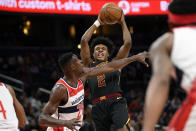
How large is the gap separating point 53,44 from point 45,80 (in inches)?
194

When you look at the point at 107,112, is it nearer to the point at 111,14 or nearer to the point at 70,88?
the point at 70,88

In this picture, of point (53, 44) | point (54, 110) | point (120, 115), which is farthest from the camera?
point (53, 44)

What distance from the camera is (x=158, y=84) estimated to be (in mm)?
2562

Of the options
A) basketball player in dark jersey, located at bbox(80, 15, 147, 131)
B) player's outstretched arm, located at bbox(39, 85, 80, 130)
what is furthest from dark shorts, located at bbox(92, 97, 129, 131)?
player's outstretched arm, located at bbox(39, 85, 80, 130)

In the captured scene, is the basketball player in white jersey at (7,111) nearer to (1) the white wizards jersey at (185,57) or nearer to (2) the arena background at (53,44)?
(2) the arena background at (53,44)

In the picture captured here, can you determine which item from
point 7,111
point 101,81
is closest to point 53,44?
point 101,81

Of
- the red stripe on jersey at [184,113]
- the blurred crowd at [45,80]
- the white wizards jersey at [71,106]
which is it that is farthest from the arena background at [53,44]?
the red stripe on jersey at [184,113]

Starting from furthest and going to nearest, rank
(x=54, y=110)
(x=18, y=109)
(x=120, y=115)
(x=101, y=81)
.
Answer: (x=101, y=81)
(x=120, y=115)
(x=54, y=110)
(x=18, y=109)

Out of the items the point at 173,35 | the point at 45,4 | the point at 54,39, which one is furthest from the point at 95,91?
the point at 54,39

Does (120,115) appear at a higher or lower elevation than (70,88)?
lower

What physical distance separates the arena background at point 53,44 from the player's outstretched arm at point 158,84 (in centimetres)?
282

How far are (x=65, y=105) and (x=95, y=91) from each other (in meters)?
1.39

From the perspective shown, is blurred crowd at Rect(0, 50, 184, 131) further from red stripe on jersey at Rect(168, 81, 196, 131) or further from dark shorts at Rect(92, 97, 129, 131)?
red stripe on jersey at Rect(168, 81, 196, 131)

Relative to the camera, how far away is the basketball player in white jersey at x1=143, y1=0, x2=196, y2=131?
254 centimetres
